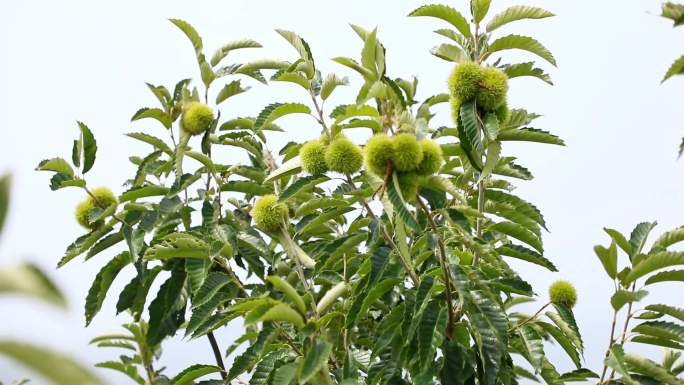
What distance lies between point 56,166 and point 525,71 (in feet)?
7.26

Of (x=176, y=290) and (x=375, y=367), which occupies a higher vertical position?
(x=176, y=290)

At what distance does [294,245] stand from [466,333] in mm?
841

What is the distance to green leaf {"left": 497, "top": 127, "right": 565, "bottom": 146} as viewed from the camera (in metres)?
2.69

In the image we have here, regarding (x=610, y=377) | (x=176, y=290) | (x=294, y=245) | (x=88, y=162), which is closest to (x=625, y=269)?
(x=610, y=377)

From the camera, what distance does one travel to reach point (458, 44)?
275cm

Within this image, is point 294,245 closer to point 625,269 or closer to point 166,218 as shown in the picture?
point 166,218

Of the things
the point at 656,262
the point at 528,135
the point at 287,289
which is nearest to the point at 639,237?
the point at 656,262

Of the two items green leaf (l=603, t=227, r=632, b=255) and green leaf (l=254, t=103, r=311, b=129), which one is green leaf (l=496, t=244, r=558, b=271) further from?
green leaf (l=254, t=103, r=311, b=129)

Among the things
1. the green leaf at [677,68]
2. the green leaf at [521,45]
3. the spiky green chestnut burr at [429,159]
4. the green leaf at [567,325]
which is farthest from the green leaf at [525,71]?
the green leaf at [567,325]

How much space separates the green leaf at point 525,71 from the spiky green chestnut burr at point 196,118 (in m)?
1.53

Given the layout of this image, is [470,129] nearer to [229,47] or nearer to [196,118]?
[196,118]

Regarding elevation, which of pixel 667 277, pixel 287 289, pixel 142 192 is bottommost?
pixel 667 277

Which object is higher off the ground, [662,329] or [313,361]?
[313,361]

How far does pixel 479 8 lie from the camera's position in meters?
2.70
